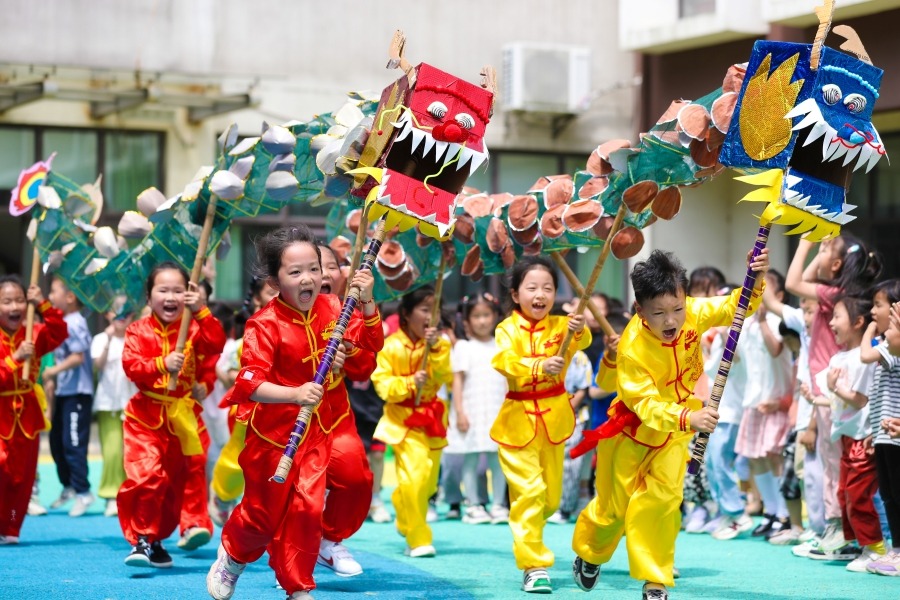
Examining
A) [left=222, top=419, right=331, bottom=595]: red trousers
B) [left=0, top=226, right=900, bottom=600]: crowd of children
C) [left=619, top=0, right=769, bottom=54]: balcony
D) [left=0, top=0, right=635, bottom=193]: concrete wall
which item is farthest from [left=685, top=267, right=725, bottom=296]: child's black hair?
[left=0, top=0, right=635, bottom=193]: concrete wall

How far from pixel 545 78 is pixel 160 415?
9.27 metres

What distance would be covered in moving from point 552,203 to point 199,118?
8.25m

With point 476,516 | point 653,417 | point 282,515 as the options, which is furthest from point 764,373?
point 282,515

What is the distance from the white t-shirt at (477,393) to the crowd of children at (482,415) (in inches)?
0.6

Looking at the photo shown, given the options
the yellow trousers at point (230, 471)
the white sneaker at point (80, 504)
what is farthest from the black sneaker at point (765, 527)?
the white sneaker at point (80, 504)

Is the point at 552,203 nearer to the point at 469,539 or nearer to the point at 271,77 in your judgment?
the point at 469,539

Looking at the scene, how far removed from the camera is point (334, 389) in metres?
6.57

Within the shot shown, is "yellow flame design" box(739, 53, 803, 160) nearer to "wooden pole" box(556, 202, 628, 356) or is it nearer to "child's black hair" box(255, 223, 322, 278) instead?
"wooden pole" box(556, 202, 628, 356)

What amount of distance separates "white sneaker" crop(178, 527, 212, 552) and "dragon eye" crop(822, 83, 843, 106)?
4212 mm

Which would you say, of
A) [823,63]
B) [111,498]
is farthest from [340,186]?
[111,498]

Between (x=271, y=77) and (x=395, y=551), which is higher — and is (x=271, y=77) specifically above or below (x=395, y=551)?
above

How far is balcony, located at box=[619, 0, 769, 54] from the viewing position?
1447 centimetres

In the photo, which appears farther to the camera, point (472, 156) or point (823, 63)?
point (472, 156)

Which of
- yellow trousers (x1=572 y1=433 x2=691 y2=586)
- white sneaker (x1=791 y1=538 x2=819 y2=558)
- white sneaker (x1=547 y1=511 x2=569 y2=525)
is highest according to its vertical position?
yellow trousers (x1=572 y1=433 x2=691 y2=586)
